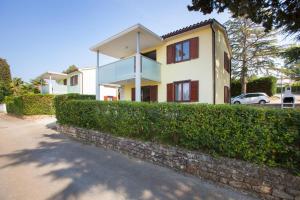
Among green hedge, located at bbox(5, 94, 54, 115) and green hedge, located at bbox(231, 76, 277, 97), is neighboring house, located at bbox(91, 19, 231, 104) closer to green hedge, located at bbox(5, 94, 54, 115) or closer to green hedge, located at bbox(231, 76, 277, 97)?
green hedge, located at bbox(5, 94, 54, 115)

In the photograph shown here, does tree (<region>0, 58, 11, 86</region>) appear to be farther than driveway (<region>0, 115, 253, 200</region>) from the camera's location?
Yes

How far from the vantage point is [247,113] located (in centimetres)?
439

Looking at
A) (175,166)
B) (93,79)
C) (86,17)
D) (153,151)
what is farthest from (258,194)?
(93,79)

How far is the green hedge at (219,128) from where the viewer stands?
3.91 metres

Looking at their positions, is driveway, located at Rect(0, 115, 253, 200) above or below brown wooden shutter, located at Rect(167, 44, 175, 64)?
below

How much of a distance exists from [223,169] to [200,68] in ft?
25.5

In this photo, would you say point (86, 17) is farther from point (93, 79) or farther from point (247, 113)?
point (93, 79)

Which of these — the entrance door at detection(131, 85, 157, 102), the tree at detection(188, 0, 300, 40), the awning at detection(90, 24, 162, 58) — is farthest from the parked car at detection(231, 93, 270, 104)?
the tree at detection(188, 0, 300, 40)

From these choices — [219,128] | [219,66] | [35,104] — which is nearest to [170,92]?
[219,66]

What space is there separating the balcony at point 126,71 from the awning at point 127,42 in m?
Result: 1.41

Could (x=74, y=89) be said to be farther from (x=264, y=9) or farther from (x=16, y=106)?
(x=264, y=9)

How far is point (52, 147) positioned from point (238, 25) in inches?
1085

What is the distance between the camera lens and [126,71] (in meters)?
12.1

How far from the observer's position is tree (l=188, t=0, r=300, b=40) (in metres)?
6.77
